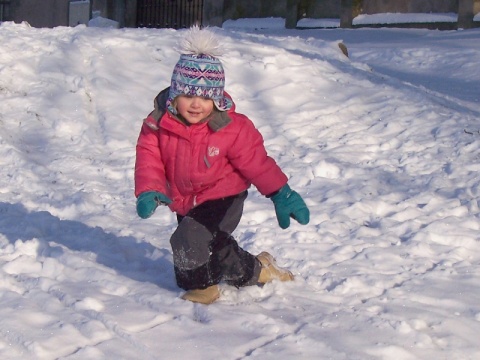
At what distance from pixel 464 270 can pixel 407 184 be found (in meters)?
1.72

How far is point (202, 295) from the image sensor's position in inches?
151

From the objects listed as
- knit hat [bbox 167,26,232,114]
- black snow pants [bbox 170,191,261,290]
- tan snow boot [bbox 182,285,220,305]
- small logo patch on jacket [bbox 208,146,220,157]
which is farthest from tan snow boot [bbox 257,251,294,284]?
knit hat [bbox 167,26,232,114]

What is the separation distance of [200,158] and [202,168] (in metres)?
0.05

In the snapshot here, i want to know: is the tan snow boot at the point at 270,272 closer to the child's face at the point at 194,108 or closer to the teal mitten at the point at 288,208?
the teal mitten at the point at 288,208

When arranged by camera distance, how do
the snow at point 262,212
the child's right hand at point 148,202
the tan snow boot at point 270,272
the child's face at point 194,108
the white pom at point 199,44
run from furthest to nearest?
the tan snow boot at point 270,272 < the white pom at point 199,44 < the child's face at point 194,108 < the child's right hand at point 148,202 < the snow at point 262,212

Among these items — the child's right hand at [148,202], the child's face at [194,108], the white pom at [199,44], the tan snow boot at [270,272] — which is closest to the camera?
the child's right hand at [148,202]

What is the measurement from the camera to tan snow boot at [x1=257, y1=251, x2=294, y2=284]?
4113mm

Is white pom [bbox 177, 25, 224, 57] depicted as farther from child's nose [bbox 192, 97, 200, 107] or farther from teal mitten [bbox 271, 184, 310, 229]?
teal mitten [bbox 271, 184, 310, 229]

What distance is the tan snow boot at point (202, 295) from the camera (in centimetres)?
A: 382

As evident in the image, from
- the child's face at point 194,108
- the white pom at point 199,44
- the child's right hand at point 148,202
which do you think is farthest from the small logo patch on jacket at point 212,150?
the white pom at point 199,44

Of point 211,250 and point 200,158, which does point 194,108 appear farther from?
point 211,250

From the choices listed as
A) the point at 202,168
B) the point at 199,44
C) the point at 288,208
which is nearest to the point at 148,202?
the point at 202,168

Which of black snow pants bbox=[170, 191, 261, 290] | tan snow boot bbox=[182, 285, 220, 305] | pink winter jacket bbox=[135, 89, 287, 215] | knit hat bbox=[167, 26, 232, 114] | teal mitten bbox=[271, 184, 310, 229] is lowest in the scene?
tan snow boot bbox=[182, 285, 220, 305]

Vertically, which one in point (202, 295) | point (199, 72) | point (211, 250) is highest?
point (199, 72)
